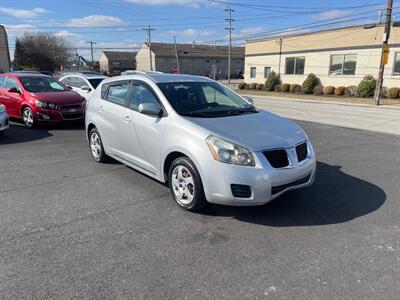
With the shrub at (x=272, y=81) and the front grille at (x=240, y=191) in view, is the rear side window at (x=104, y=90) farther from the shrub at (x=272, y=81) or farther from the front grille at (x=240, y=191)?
the shrub at (x=272, y=81)

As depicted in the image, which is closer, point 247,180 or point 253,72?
point 247,180

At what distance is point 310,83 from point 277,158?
2641 cm

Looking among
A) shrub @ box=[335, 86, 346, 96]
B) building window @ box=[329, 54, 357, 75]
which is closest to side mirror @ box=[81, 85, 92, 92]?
shrub @ box=[335, 86, 346, 96]

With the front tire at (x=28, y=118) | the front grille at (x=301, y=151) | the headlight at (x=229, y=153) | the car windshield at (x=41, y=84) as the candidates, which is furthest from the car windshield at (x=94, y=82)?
the front grille at (x=301, y=151)

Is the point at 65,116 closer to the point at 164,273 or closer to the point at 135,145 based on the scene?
the point at 135,145

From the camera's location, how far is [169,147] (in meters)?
4.15

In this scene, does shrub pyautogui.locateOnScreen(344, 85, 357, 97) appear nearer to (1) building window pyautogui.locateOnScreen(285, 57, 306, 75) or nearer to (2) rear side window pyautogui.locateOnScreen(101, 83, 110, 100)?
(1) building window pyautogui.locateOnScreen(285, 57, 306, 75)

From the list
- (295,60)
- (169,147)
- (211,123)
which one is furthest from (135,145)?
(295,60)

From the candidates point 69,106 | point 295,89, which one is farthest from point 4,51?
point 69,106

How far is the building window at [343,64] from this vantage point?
85.5 ft

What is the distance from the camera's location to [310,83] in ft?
92.0

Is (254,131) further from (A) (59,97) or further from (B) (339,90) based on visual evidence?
(B) (339,90)

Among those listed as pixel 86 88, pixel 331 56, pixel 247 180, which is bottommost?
pixel 247 180

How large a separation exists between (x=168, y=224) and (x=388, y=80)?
2504 centimetres
